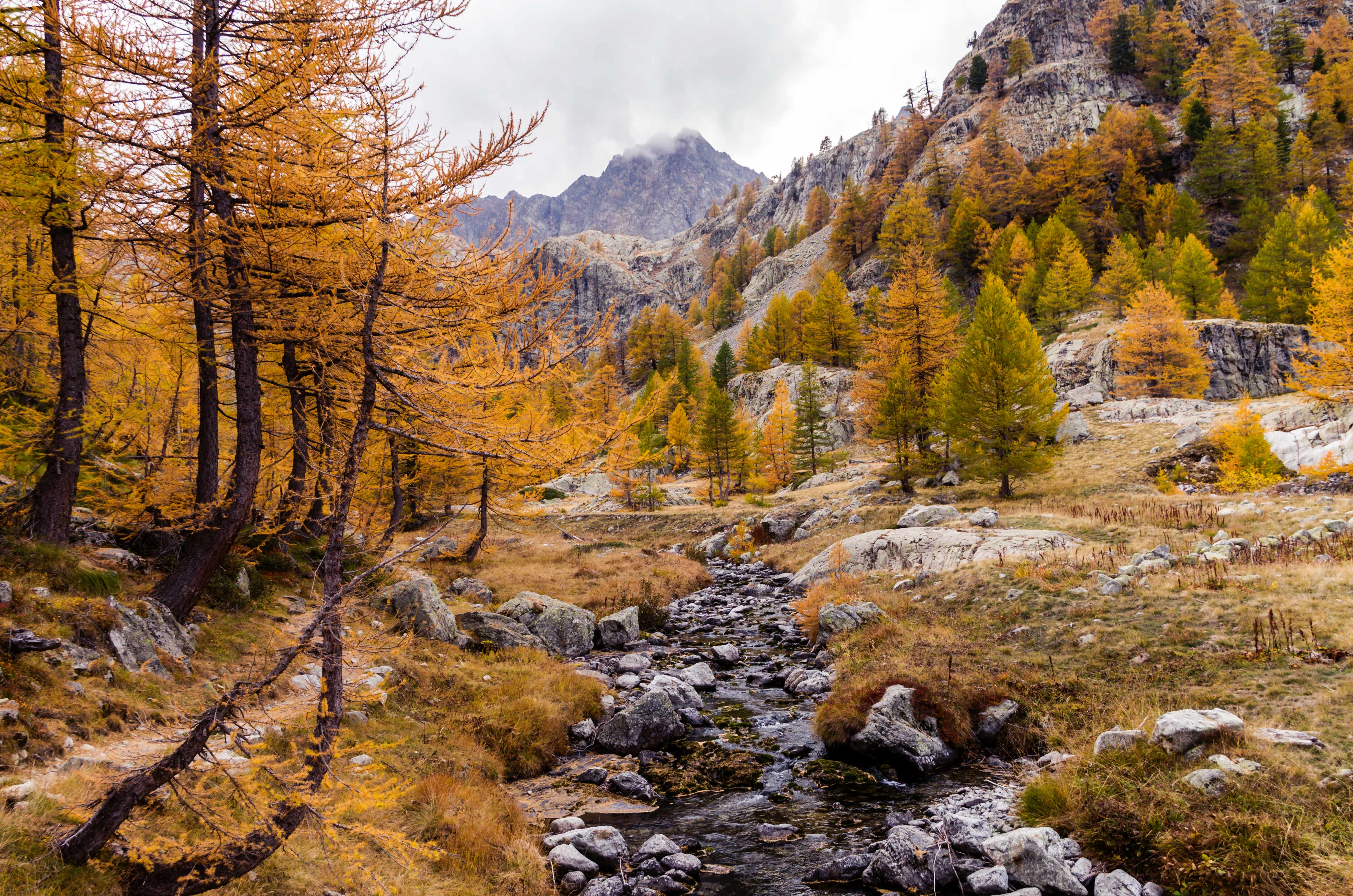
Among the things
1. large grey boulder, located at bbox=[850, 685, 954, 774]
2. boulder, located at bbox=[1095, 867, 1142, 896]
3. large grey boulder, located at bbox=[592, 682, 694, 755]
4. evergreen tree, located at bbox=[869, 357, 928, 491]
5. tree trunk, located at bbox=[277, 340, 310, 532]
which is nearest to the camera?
boulder, located at bbox=[1095, 867, 1142, 896]

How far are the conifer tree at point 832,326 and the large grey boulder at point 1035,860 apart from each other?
61.1 m

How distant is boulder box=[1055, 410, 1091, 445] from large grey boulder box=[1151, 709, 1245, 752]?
30.7 metres

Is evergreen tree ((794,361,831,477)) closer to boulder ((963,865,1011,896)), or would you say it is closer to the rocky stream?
the rocky stream

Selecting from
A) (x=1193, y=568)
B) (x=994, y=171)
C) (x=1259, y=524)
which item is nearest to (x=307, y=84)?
(x=1193, y=568)

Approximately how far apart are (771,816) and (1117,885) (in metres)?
3.96

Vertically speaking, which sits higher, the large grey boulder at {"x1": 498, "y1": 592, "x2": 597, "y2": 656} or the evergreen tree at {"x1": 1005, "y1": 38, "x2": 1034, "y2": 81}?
the evergreen tree at {"x1": 1005, "y1": 38, "x2": 1034, "y2": 81}

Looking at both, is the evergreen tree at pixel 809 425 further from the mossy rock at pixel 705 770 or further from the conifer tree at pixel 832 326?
the mossy rock at pixel 705 770

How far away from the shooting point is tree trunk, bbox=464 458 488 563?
73.3ft

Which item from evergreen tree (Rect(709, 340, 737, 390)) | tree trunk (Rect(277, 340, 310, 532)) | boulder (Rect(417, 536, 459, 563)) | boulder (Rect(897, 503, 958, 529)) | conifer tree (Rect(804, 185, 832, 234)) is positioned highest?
conifer tree (Rect(804, 185, 832, 234))

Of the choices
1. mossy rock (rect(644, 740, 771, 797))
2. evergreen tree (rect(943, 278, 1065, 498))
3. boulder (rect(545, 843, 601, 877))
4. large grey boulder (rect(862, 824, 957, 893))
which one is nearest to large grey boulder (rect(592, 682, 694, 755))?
mossy rock (rect(644, 740, 771, 797))

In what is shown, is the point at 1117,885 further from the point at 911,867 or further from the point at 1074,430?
the point at 1074,430

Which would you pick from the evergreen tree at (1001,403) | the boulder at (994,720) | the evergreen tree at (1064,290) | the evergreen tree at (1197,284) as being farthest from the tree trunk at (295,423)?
the evergreen tree at (1197,284)

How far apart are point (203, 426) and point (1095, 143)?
3639 inches

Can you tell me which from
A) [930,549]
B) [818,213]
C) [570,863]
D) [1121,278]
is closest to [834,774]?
[570,863]
